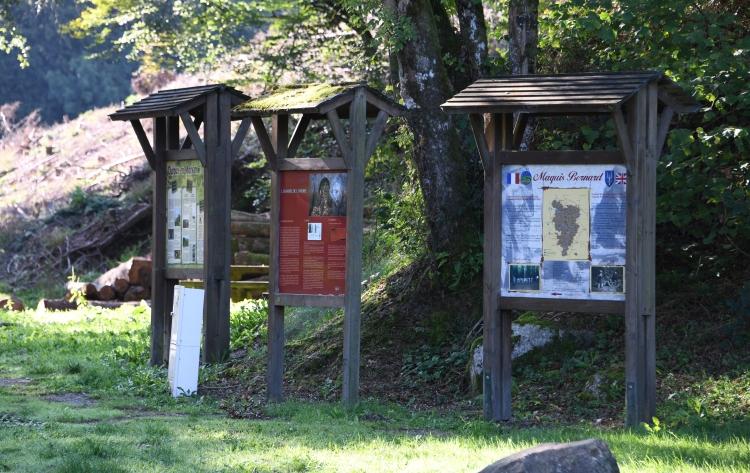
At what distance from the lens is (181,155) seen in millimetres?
13859

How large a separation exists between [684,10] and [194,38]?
14.7 meters

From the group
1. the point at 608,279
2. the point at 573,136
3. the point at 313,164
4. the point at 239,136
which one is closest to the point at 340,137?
the point at 313,164

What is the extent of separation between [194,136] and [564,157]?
5.36 m

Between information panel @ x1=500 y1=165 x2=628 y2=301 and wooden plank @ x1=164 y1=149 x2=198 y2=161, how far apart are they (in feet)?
17.4

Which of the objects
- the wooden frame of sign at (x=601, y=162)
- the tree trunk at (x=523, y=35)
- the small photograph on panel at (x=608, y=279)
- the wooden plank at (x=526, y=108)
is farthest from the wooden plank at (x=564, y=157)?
the tree trunk at (x=523, y=35)

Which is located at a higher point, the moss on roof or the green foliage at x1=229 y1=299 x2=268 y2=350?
the moss on roof

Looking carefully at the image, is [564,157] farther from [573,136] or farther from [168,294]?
[168,294]

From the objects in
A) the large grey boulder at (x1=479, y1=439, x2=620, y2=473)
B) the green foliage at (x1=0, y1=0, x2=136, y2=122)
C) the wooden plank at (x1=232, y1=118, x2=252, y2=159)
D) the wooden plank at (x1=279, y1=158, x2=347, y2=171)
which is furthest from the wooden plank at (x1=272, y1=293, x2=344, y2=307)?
the green foliage at (x1=0, y1=0, x2=136, y2=122)

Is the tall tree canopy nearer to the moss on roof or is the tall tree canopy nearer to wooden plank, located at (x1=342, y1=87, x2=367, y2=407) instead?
the moss on roof

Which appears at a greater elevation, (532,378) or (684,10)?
(684,10)

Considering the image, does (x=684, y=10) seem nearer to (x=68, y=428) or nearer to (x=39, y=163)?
(x=68, y=428)

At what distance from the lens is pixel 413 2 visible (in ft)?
43.3

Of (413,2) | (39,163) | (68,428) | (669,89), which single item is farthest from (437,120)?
(39,163)

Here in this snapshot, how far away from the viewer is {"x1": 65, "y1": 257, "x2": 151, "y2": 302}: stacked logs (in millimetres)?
22797
